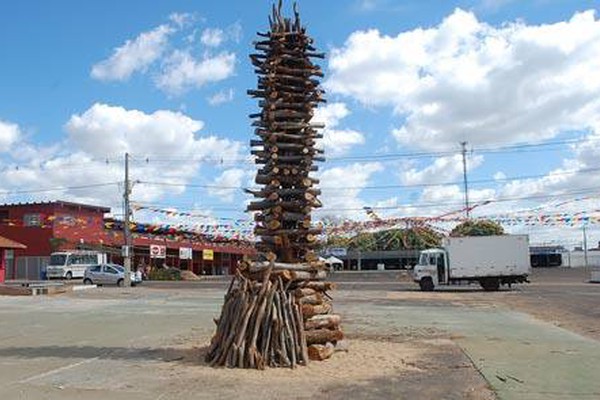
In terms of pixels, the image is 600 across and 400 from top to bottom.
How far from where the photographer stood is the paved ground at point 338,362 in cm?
945

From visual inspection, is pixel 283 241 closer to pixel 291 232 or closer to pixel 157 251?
pixel 291 232

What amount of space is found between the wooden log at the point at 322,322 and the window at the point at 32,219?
6379 cm

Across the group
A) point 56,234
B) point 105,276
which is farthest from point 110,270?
point 56,234

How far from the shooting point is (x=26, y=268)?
70.0m

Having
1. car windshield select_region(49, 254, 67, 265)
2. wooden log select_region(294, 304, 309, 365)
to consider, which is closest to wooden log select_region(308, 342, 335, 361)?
wooden log select_region(294, 304, 309, 365)

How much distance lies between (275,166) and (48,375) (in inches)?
191

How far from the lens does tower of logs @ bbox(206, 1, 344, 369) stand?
1113 cm

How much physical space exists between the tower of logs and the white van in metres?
52.6

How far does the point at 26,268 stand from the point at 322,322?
63.9 metres

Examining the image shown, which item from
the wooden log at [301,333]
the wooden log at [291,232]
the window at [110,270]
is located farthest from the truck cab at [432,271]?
the wooden log at [301,333]

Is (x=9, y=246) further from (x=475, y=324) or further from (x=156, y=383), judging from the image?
(x=156, y=383)

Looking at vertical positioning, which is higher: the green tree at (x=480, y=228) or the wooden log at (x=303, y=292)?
the green tree at (x=480, y=228)

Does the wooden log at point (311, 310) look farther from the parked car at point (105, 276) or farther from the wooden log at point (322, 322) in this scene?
the parked car at point (105, 276)

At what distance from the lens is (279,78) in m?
12.8
